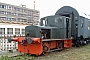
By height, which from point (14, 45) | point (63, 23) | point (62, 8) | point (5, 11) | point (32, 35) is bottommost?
point (14, 45)

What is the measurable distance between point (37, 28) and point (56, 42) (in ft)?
7.44

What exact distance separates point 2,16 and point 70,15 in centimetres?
4946

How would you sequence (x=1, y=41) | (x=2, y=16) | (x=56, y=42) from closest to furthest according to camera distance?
(x=56, y=42) < (x=1, y=41) < (x=2, y=16)

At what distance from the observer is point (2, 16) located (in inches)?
2320

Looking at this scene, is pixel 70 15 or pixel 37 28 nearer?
pixel 37 28

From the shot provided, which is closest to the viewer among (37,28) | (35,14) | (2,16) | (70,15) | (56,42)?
(37,28)

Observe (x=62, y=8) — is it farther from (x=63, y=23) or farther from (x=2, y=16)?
(x=2, y=16)

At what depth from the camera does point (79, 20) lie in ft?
43.9

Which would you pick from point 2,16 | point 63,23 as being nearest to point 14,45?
point 63,23

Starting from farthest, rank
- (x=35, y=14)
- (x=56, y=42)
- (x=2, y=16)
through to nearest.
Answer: (x=35, y=14) → (x=2, y=16) → (x=56, y=42)

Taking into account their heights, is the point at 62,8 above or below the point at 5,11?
below

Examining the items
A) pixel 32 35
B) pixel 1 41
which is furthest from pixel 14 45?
pixel 32 35

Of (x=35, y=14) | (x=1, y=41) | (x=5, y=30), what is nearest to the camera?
(x=1, y=41)

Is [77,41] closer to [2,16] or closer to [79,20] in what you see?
[79,20]
